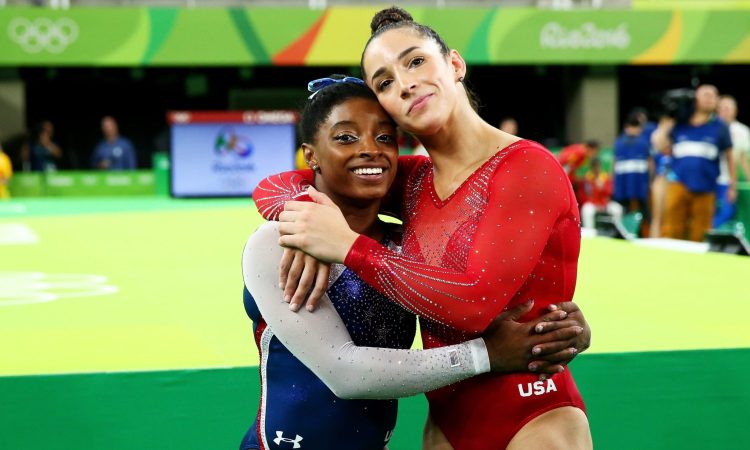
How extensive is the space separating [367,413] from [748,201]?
6.40m

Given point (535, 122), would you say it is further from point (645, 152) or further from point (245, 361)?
point (245, 361)

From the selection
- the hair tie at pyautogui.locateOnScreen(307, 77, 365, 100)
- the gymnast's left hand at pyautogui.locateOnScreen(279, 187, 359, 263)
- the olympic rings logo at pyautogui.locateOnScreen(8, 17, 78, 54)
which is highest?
the olympic rings logo at pyautogui.locateOnScreen(8, 17, 78, 54)

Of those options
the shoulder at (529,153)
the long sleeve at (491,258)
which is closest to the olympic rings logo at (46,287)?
the long sleeve at (491,258)

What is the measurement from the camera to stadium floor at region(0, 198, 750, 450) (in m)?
2.30

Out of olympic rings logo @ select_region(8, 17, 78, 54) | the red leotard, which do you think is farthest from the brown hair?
olympic rings logo @ select_region(8, 17, 78, 54)

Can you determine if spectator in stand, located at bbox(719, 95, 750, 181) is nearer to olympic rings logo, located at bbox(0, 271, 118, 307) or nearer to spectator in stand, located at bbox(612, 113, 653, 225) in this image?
spectator in stand, located at bbox(612, 113, 653, 225)

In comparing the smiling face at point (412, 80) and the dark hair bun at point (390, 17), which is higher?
the dark hair bun at point (390, 17)

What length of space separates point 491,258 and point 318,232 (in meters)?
0.32

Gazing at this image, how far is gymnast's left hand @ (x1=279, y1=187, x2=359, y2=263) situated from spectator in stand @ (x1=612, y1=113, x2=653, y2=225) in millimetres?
8770

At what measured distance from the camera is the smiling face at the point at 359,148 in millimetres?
1864

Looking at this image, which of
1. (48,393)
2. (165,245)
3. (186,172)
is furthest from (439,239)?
(186,172)

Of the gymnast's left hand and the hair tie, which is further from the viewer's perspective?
the hair tie

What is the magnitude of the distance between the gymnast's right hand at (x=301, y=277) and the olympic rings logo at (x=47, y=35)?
44.9 ft

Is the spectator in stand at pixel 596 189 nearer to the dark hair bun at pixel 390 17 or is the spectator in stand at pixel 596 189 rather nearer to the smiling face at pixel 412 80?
the dark hair bun at pixel 390 17
